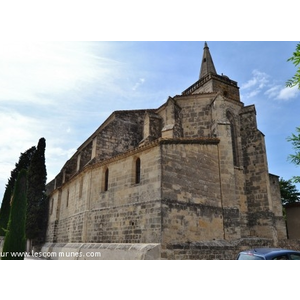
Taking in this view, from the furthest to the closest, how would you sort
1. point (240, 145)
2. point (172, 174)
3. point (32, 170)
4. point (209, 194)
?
point (32, 170)
point (240, 145)
point (209, 194)
point (172, 174)

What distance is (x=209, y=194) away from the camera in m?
11.7

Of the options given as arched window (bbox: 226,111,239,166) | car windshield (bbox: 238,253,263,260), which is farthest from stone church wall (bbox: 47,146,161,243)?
arched window (bbox: 226,111,239,166)

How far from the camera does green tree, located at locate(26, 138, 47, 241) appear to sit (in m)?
20.9

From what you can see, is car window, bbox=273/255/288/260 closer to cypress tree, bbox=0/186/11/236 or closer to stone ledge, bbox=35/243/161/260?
stone ledge, bbox=35/243/161/260

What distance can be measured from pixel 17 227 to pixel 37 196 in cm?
861

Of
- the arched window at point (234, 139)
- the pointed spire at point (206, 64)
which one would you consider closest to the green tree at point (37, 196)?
the arched window at point (234, 139)

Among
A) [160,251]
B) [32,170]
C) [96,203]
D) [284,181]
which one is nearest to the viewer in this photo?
[160,251]

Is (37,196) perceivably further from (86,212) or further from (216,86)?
(216,86)

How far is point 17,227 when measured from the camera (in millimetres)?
Result: 13570

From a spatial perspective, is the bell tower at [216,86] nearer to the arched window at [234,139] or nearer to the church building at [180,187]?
the church building at [180,187]

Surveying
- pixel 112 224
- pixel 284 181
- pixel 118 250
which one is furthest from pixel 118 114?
pixel 284 181

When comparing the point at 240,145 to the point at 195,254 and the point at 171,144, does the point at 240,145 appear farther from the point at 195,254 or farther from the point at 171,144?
the point at 195,254

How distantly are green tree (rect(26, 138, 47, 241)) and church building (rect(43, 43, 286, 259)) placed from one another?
11.1ft

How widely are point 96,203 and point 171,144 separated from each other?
4.97 m
